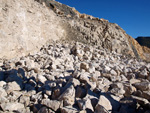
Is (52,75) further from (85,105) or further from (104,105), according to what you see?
(104,105)

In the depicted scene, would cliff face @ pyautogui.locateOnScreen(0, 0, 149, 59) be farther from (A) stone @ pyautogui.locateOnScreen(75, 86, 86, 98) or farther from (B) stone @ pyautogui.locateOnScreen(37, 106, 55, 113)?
(A) stone @ pyautogui.locateOnScreen(75, 86, 86, 98)

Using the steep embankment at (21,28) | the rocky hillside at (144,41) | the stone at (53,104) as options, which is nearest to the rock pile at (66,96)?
the stone at (53,104)

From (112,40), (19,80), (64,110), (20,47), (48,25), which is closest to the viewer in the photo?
(64,110)

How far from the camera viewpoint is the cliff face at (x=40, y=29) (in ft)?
15.7

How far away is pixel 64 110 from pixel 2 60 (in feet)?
11.7

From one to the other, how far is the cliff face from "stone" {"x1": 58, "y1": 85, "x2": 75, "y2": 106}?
3462 mm

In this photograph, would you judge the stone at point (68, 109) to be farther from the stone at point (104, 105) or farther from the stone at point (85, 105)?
the stone at point (104, 105)

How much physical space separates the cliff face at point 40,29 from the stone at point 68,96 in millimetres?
3462

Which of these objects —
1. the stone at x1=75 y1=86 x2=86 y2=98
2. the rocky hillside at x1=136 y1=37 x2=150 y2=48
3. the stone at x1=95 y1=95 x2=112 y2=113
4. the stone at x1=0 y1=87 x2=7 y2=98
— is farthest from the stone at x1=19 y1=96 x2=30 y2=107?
the rocky hillside at x1=136 y1=37 x2=150 y2=48

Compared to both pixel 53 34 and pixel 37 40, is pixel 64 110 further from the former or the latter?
pixel 53 34

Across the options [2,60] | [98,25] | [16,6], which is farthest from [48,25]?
[98,25]

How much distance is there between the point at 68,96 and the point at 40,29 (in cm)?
535

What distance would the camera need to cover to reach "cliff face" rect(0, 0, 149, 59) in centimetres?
478

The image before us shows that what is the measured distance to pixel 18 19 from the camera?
525 cm
